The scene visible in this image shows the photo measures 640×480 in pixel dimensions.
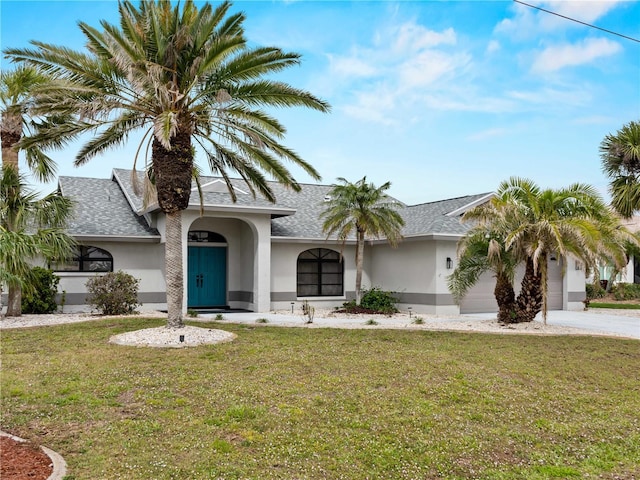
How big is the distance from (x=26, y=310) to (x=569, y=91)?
1708cm

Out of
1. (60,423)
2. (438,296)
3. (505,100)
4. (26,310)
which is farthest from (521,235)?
(26,310)

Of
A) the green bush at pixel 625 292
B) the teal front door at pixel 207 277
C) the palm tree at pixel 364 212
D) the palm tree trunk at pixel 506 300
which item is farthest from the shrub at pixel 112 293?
the green bush at pixel 625 292

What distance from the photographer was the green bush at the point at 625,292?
2998 centimetres

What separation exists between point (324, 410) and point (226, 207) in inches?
500

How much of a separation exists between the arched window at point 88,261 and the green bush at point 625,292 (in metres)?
25.2

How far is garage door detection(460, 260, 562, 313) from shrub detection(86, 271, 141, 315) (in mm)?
11708

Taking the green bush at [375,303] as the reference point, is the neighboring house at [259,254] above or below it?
above

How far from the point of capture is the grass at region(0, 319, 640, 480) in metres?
5.83

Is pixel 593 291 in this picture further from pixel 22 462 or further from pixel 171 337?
pixel 22 462

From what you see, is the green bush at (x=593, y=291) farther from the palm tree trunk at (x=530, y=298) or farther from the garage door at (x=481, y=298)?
the palm tree trunk at (x=530, y=298)

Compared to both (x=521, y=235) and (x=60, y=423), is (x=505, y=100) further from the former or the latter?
(x=60, y=423)

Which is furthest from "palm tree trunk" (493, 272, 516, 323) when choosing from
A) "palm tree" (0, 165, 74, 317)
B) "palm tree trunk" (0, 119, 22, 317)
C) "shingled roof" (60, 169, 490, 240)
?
"palm tree trunk" (0, 119, 22, 317)

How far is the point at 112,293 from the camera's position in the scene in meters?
17.3

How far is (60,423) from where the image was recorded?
6.83m
